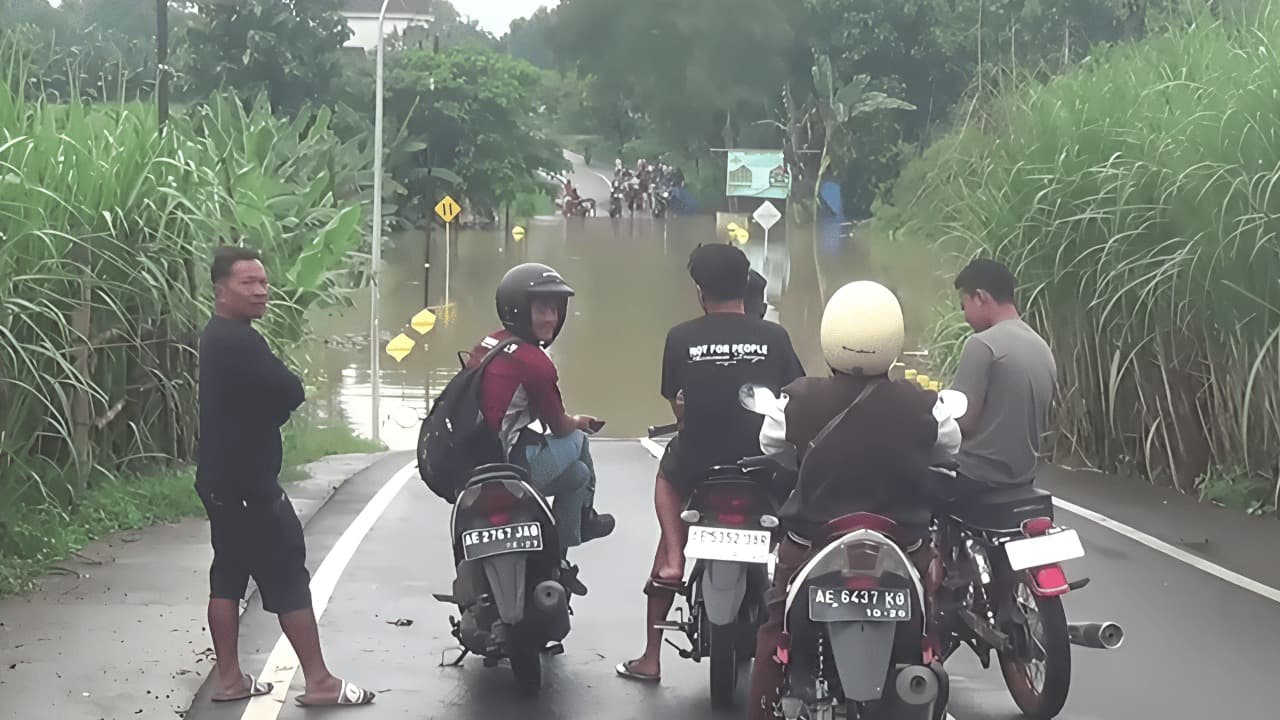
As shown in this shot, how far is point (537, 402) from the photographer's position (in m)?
7.17

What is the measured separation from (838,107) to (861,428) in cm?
7868

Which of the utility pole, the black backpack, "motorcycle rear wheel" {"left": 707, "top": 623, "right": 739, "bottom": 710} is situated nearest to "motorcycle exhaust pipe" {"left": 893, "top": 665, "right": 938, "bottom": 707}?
"motorcycle rear wheel" {"left": 707, "top": 623, "right": 739, "bottom": 710}

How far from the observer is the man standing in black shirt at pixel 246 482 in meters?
6.57

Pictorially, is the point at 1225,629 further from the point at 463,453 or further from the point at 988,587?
the point at 463,453

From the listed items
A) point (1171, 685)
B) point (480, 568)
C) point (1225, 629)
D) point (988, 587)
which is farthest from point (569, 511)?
point (1225, 629)

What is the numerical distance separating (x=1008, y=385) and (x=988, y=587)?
82 cm

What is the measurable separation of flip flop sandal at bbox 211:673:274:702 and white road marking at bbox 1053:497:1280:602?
203 inches

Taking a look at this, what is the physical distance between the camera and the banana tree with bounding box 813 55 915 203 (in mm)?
81250

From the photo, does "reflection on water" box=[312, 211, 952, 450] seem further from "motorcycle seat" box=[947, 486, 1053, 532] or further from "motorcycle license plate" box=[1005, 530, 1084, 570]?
"motorcycle license plate" box=[1005, 530, 1084, 570]

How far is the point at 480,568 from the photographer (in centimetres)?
707

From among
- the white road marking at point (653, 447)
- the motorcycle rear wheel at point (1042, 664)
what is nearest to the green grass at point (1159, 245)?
the white road marking at point (653, 447)

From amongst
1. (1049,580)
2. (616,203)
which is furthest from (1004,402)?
(616,203)

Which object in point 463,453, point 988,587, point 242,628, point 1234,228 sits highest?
point 1234,228

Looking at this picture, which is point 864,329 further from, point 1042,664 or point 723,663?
point 1042,664
